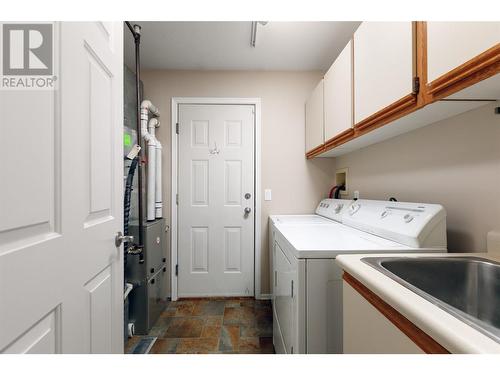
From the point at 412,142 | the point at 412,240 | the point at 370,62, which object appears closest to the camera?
the point at 412,240

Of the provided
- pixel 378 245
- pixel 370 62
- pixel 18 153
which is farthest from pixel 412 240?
pixel 18 153

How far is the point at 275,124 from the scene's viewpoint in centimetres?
261

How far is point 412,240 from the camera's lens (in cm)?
106

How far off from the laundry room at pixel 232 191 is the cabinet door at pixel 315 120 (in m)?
0.03

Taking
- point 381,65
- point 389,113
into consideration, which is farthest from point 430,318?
point 381,65

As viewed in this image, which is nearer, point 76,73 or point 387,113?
point 76,73

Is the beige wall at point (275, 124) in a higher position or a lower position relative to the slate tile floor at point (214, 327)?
higher

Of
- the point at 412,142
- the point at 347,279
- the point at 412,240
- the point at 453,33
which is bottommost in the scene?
the point at 347,279

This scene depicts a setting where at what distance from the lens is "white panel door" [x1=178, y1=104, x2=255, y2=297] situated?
2.58m

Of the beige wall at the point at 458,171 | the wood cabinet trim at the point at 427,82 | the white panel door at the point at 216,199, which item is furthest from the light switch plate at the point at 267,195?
the wood cabinet trim at the point at 427,82

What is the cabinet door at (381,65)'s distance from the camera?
100cm

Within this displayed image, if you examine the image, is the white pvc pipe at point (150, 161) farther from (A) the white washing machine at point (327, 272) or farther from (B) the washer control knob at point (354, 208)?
(B) the washer control knob at point (354, 208)

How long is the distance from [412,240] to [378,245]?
0.14 meters

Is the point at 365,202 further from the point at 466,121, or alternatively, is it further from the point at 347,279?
the point at 347,279
